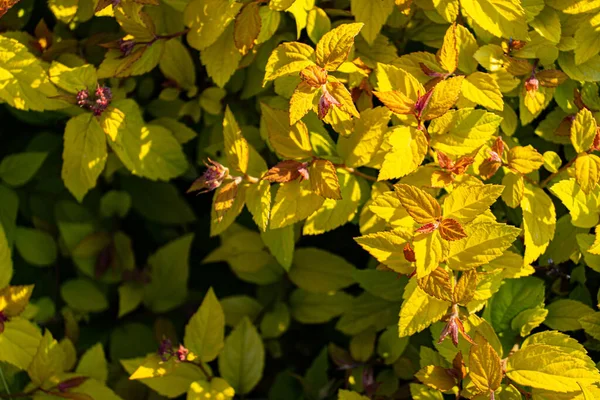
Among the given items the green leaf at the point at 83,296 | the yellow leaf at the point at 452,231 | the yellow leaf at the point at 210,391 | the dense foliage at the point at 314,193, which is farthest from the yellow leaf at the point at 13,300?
the yellow leaf at the point at 452,231

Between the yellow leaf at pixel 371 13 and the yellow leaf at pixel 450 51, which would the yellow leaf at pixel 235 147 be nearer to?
the yellow leaf at pixel 371 13

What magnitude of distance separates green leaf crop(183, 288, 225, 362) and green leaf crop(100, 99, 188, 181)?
1.15 feet

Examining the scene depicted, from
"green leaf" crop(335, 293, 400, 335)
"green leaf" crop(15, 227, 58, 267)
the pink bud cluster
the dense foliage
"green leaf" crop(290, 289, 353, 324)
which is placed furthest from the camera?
"green leaf" crop(15, 227, 58, 267)

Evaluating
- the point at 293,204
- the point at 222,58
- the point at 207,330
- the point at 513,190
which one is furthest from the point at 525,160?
the point at 207,330

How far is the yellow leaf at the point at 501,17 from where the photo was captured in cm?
144

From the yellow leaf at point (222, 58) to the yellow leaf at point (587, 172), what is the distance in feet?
2.67

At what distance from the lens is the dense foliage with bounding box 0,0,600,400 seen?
1.41 m

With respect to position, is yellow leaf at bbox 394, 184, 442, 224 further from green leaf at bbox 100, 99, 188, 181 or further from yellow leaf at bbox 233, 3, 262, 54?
green leaf at bbox 100, 99, 188, 181

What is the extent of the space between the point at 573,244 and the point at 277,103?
30.9 inches

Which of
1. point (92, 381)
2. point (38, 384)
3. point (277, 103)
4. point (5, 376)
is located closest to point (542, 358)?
point (277, 103)

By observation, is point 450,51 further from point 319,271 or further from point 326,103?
point 319,271

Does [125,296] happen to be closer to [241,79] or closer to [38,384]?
[38,384]

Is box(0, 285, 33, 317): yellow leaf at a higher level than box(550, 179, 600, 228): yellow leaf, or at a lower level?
lower

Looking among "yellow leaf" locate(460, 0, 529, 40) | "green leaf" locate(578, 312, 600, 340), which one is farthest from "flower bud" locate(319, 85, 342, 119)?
"green leaf" locate(578, 312, 600, 340)
